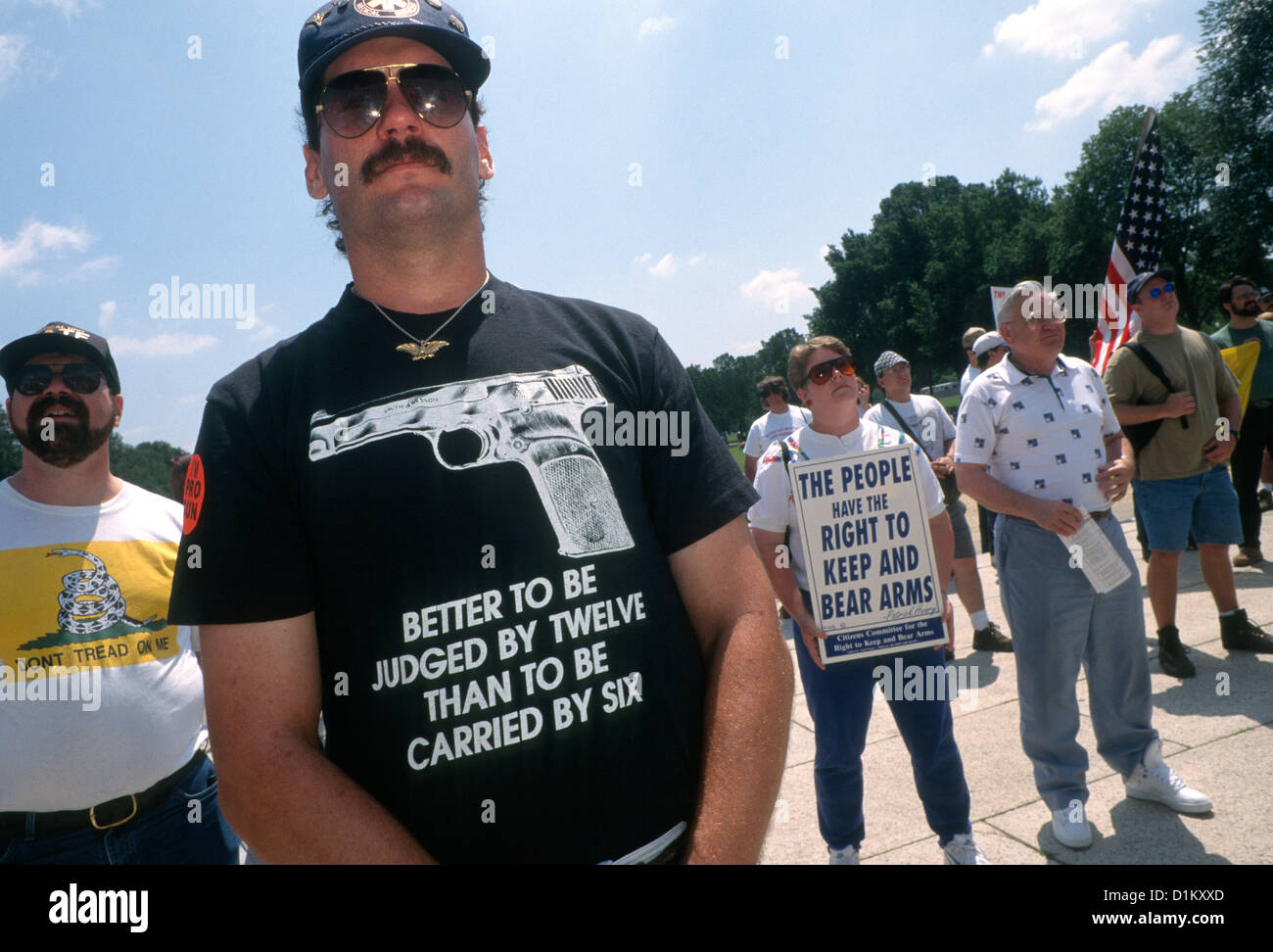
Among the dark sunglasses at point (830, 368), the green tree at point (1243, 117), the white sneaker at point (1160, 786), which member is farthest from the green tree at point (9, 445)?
the green tree at point (1243, 117)

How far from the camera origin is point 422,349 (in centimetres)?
149

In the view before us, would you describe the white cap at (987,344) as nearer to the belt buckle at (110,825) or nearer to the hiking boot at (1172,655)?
the hiking boot at (1172,655)

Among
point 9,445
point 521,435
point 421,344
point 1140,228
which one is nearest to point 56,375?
point 421,344

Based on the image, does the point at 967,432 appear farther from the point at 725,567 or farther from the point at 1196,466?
the point at 725,567

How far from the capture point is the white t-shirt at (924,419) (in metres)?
6.73

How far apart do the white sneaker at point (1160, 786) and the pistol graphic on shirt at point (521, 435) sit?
3.50 meters

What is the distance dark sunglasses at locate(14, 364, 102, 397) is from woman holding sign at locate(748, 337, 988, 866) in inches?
110

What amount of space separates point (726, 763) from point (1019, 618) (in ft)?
9.68

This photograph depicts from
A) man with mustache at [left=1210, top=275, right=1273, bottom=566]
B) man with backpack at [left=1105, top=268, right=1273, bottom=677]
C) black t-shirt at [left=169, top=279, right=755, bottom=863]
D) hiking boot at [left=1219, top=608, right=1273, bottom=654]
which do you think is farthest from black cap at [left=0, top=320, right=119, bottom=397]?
man with mustache at [left=1210, top=275, right=1273, bottom=566]

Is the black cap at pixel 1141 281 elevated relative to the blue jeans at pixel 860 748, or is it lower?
elevated

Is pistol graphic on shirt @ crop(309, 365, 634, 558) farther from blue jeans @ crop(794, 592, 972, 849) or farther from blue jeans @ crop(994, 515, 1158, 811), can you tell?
blue jeans @ crop(994, 515, 1158, 811)

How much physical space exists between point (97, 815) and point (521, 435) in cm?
220

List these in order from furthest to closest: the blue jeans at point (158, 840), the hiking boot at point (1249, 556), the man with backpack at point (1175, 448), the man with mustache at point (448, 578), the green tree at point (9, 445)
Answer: the hiking boot at point (1249, 556)
the man with backpack at point (1175, 448)
the green tree at point (9, 445)
the blue jeans at point (158, 840)
the man with mustache at point (448, 578)
